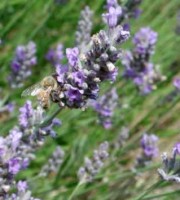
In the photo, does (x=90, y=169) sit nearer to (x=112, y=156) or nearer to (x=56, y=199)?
(x=56, y=199)

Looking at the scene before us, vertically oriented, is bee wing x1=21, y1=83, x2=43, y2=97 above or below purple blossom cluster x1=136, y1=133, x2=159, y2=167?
above

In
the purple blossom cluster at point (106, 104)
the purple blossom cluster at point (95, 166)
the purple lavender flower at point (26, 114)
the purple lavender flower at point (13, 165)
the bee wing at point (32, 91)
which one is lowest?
the purple lavender flower at point (13, 165)

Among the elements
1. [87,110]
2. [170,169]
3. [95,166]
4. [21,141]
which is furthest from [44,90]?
[87,110]

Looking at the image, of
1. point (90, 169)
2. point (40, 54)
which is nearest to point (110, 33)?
point (90, 169)

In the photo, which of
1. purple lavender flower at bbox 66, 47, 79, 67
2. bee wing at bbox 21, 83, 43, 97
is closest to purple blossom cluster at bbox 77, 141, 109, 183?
bee wing at bbox 21, 83, 43, 97

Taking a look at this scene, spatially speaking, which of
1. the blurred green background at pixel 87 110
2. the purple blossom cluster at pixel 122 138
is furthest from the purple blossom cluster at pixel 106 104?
the purple blossom cluster at pixel 122 138

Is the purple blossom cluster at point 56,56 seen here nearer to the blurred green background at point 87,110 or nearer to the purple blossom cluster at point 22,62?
the blurred green background at point 87,110

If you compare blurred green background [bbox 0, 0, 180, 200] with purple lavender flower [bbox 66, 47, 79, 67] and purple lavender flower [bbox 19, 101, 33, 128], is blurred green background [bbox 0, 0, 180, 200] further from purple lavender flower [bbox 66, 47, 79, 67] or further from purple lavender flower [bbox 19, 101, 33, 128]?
purple lavender flower [bbox 66, 47, 79, 67]
